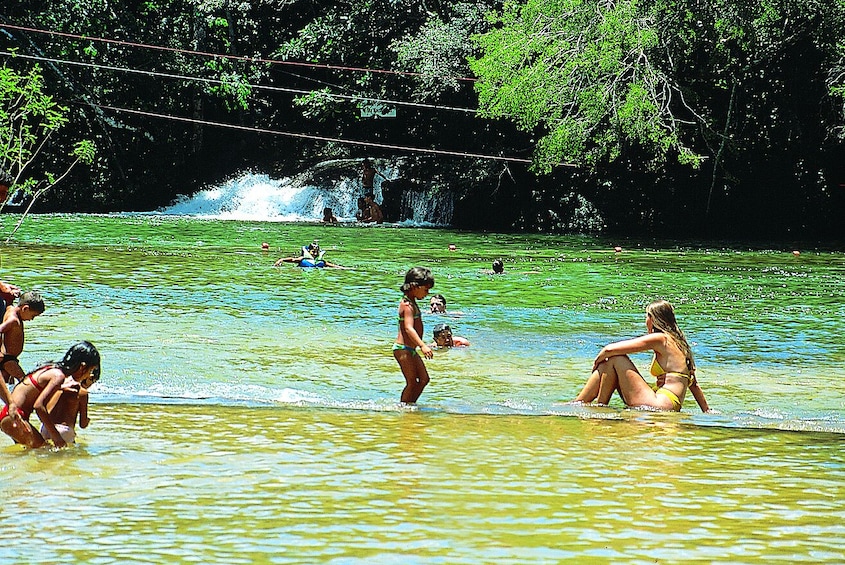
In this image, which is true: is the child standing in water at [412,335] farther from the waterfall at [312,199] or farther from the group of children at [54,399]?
the waterfall at [312,199]

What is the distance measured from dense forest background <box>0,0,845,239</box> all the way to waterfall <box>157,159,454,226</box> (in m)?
0.54

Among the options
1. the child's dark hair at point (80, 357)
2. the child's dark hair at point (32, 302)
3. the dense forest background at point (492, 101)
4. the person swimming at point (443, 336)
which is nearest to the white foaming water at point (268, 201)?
the dense forest background at point (492, 101)

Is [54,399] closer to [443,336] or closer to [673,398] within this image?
[673,398]

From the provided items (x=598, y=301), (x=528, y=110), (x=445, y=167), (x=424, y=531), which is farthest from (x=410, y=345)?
(x=445, y=167)

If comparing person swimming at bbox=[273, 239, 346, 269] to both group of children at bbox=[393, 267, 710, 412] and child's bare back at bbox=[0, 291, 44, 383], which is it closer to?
group of children at bbox=[393, 267, 710, 412]

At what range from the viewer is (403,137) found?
48156 mm

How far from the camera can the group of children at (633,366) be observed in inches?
425

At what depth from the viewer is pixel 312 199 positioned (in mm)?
44875

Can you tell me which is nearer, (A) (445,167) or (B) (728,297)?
(B) (728,297)

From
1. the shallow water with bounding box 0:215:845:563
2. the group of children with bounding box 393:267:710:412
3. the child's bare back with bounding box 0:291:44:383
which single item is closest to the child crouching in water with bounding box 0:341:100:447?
the shallow water with bounding box 0:215:845:563

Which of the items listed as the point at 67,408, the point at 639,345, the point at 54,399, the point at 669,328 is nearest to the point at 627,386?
the point at 639,345

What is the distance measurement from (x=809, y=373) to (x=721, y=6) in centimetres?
1953

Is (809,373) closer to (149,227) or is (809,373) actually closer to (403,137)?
(149,227)

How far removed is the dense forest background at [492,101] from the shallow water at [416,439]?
11.4 meters
